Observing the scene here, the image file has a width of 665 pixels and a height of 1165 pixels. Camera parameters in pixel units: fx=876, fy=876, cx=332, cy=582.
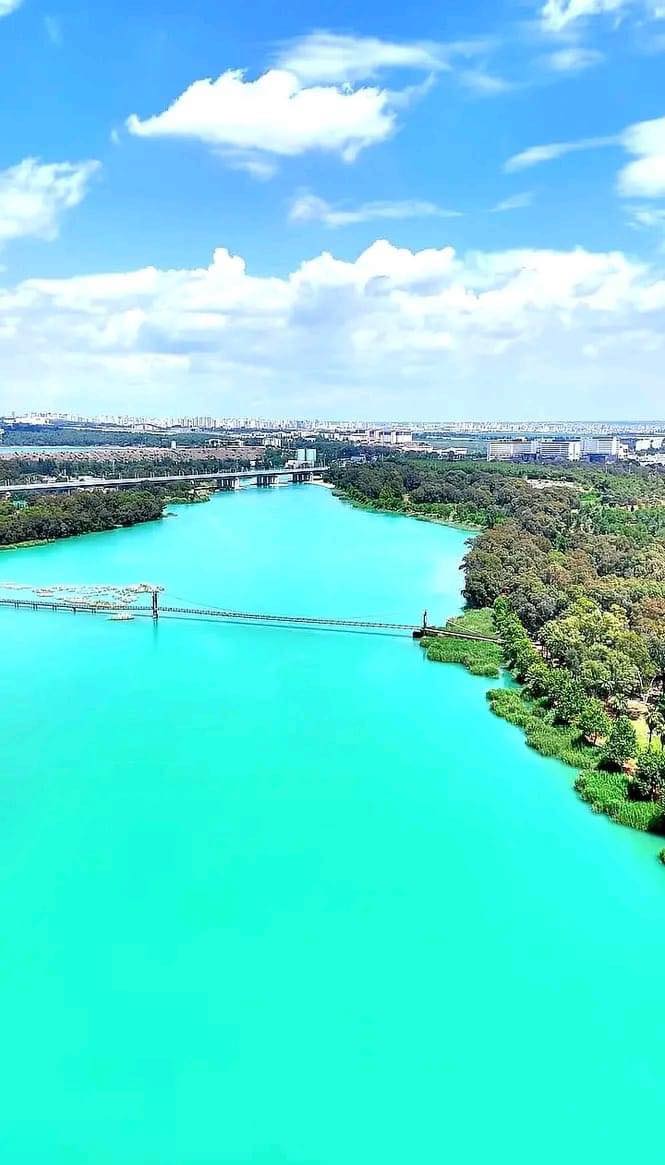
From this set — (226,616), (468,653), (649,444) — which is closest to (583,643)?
(468,653)

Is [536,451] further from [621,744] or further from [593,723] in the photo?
[621,744]

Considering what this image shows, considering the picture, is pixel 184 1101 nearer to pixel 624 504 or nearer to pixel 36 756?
pixel 36 756

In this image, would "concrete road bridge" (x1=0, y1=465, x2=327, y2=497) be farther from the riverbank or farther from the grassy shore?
the grassy shore

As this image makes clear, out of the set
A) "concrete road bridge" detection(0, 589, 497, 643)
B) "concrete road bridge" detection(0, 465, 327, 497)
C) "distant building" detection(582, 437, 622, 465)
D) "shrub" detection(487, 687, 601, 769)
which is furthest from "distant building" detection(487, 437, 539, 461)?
"shrub" detection(487, 687, 601, 769)

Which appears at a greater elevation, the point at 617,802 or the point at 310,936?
the point at 617,802

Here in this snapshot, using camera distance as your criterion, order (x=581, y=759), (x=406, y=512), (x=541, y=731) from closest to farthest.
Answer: (x=581, y=759)
(x=541, y=731)
(x=406, y=512)

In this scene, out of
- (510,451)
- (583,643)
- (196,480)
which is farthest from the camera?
(510,451)

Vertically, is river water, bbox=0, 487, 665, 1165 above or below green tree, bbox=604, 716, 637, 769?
below
